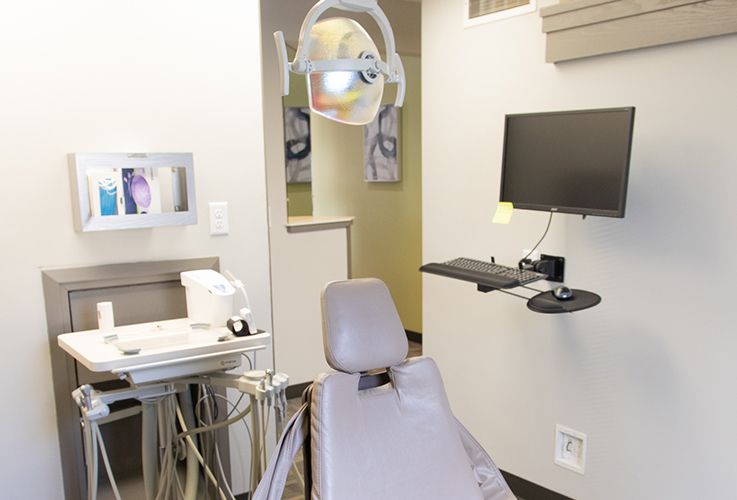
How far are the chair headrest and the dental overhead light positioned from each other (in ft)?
1.37

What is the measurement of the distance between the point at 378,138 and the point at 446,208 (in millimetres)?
2162

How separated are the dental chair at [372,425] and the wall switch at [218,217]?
0.90 m

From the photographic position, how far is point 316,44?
4.34 ft

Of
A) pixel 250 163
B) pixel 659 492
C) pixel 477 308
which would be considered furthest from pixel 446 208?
pixel 659 492

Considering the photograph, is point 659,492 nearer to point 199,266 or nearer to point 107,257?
point 199,266

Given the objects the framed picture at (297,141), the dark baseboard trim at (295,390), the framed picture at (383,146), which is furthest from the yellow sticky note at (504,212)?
the framed picture at (297,141)

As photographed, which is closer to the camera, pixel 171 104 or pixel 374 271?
pixel 171 104

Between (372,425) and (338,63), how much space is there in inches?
33.0

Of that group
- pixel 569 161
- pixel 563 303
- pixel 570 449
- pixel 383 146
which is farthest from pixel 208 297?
pixel 383 146

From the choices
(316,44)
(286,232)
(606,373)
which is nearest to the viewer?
(316,44)

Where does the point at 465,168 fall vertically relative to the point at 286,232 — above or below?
above

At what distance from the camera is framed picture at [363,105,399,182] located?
4648mm

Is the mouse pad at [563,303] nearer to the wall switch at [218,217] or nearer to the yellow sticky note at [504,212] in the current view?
the yellow sticky note at [504,212]

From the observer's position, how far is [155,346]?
183 centimetres
